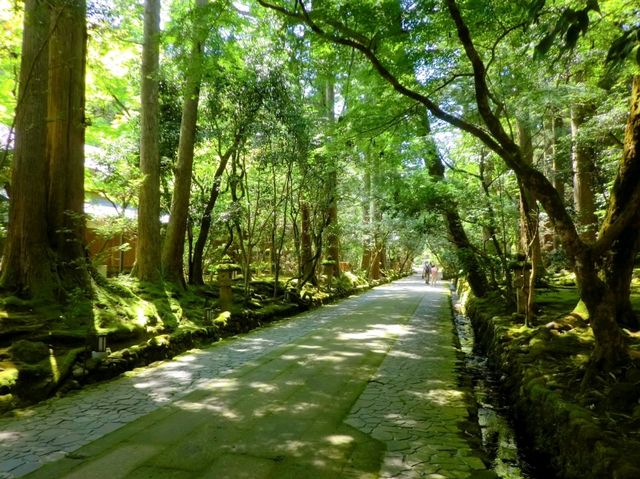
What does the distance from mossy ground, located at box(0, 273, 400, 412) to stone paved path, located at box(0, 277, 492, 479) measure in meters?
0.34

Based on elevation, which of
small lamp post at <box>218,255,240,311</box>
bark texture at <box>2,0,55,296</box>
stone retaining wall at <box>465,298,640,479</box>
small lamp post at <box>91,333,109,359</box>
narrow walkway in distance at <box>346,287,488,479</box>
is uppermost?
bark texture at <box>2,0,55,296</box>

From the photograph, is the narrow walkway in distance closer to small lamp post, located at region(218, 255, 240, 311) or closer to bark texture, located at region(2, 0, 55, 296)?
small lamp post, located at region(218, 255, 240, 311)

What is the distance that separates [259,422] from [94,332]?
3230 millimetres

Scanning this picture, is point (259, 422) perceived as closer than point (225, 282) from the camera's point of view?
Yes

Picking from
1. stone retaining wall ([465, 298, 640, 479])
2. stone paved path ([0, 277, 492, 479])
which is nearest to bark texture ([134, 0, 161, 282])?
stone paved path ([0, 277, 492, 479])

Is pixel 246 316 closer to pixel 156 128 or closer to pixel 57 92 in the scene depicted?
pixel 156 128

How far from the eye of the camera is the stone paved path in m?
3.43

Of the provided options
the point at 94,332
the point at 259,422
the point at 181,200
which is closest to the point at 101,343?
the point at 94,332

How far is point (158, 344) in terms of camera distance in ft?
23.7

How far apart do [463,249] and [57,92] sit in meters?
9.23

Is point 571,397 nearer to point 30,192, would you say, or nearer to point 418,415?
point 418,415

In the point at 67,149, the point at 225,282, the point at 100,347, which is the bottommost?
the point at 100,347

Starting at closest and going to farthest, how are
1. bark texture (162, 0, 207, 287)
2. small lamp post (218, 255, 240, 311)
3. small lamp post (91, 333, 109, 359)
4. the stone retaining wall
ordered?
the stone retaining wall < small lamp post (91, 333, 109, 359) < small lamp post (218, 255, 240, 311) < bark texture (162, 0, 207, 287)

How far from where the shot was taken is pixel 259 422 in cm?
436
